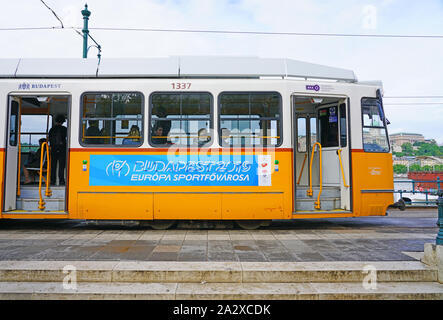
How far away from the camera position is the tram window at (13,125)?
7.13 meters

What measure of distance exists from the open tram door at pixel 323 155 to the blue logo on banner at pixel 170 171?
150cm

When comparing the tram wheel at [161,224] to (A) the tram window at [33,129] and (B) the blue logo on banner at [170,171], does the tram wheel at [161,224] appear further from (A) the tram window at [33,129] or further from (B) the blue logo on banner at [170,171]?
(A) the tram window at [33,129]

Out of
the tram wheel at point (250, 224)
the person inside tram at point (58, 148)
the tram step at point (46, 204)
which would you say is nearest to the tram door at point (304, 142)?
the tram wheel at point (250, 224)

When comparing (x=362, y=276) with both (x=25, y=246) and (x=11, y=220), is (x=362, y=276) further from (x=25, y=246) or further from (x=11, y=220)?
(x=11, y=220)

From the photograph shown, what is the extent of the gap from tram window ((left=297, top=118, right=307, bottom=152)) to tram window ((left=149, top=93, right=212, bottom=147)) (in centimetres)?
302

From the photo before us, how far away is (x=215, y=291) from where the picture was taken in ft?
13.0

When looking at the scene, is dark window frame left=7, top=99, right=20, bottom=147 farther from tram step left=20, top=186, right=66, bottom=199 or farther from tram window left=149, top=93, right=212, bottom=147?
tram window left=149, top=93, right=212, bottom=147

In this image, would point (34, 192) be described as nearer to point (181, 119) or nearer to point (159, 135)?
point (159, 135)

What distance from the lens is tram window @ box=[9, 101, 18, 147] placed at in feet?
23.4

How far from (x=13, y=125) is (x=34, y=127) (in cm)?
131

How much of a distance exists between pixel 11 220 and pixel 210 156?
20.6ft

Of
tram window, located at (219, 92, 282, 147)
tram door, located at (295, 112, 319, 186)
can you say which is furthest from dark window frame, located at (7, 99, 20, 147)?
tram door, located at (295, 112, 319, 186)

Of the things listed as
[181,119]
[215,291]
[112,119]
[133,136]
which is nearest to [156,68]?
[181,119]
